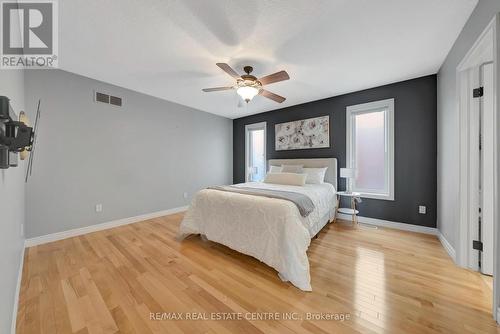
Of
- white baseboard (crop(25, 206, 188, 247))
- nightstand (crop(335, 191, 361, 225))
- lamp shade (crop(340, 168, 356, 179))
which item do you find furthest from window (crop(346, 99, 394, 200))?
white baseboard (crop(25, 206, 188, 247))

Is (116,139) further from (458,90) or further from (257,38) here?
(458,90)

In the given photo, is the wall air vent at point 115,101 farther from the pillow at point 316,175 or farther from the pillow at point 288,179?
the pillow at point 316,175

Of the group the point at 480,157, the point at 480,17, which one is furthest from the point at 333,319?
the point at 480,17

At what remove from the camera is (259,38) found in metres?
2.06

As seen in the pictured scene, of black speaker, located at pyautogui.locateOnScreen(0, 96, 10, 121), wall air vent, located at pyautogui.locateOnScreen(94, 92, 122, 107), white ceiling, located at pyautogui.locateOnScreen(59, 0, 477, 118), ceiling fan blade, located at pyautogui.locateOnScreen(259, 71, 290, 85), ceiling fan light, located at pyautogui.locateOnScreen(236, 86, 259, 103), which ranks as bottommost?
black speaker, located at pyautogui.locateOnScreen(0, 96, 10, 121)

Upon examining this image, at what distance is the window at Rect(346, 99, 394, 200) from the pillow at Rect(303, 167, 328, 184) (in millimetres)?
512

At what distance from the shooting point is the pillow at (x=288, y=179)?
3.39m

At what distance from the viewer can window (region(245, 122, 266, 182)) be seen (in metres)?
5.13

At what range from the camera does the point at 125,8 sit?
169cm

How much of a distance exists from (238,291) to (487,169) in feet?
8.89

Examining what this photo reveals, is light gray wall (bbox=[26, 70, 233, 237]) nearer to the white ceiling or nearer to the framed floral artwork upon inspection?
the white ceiling

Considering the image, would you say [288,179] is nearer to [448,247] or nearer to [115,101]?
[448,247]

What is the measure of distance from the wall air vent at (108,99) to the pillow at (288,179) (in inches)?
122

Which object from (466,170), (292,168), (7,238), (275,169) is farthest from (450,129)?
(7,238)
